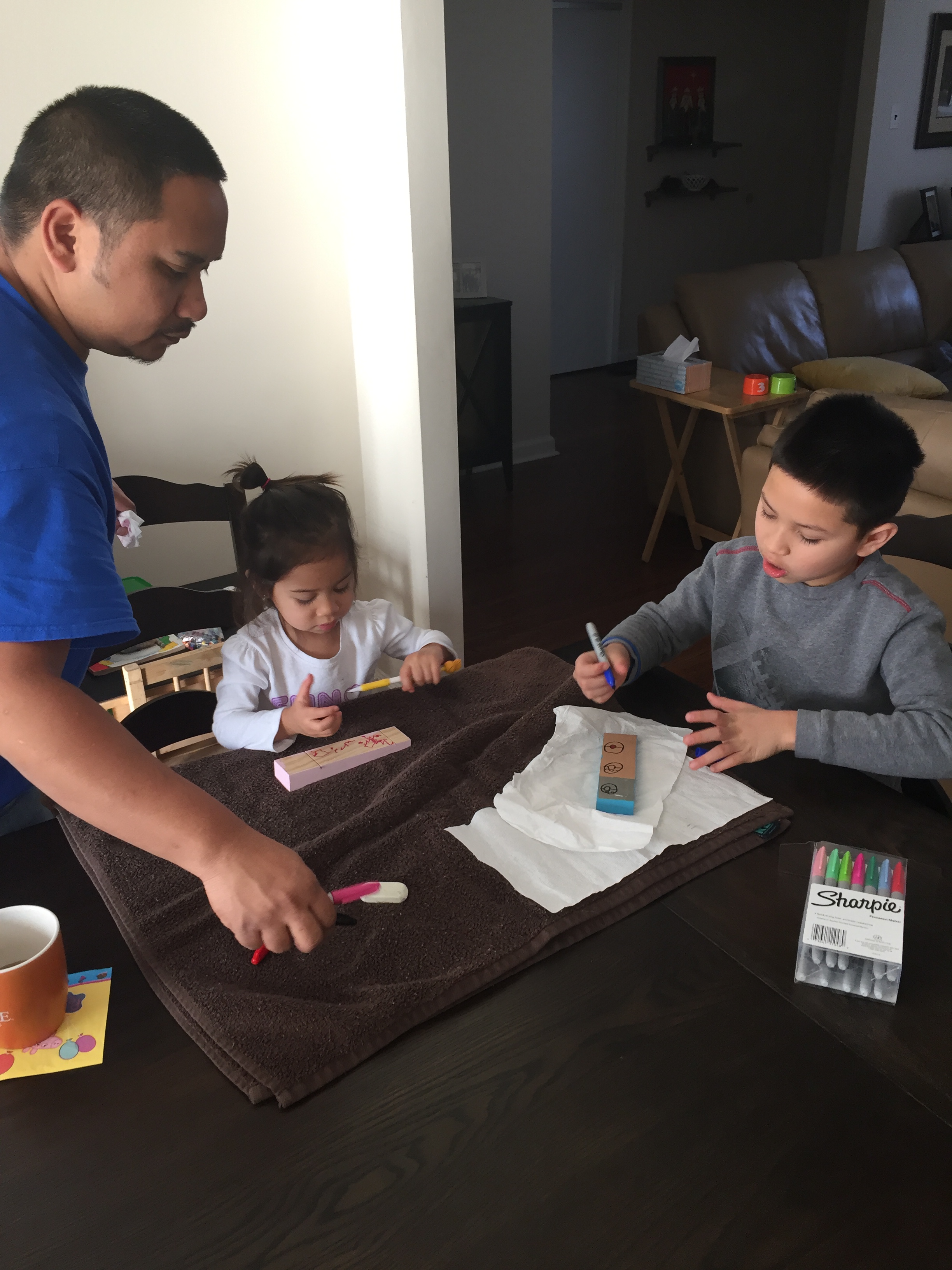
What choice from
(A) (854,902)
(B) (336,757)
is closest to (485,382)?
(B) (336,757)

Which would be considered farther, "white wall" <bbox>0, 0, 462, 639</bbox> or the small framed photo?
the small framed photo

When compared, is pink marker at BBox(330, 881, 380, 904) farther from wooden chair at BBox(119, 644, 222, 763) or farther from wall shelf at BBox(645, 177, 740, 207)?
wall shelf at BBox(645, 177, 740, 207)

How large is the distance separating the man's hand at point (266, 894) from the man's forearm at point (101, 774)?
0.01 m

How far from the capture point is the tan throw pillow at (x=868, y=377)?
3799 millimetres

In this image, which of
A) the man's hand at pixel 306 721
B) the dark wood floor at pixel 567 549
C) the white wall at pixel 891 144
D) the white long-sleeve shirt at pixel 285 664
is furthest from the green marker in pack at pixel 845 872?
the white wall at pixel 891 144

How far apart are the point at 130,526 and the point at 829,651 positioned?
1370 millimetres

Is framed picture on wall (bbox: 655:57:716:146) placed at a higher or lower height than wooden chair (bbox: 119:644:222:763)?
higher

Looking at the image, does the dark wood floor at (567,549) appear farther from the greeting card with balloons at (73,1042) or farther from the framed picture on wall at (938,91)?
the framed picture on wall at (938,91)

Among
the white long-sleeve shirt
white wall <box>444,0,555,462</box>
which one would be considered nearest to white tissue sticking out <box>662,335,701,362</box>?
white wall <box>444,0,555,462</box>

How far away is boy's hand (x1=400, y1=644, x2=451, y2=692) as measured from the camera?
1.46 meters

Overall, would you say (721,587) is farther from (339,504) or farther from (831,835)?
(339,504)

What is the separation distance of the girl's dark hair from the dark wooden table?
836mm

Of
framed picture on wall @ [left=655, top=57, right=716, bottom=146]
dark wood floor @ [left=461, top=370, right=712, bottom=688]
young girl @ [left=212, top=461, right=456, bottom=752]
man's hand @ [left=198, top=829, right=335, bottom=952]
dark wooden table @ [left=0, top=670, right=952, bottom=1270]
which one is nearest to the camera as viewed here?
dark wooden table @ [left=0, top=670, right=952, bottom=1270]

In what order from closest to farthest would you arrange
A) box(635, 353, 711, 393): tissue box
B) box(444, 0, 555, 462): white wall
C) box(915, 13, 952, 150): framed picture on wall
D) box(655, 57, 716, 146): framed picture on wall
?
box(635, 353, 711, 393): tissue box
box(444, 0, 555, 462): white wall
box(915, 13, 952, 150): framed picture on wall
box(655, 57, 716, 146): framed picture on wall
